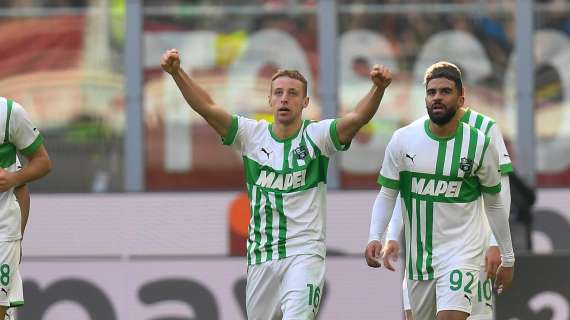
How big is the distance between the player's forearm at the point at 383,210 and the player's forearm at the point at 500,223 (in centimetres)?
52

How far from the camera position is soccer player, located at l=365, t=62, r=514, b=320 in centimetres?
872

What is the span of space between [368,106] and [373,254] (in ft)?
2.67

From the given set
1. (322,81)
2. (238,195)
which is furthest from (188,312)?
(322,81)

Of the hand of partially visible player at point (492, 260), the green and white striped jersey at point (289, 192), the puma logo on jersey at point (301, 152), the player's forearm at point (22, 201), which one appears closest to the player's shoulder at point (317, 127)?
the green and white striped jersey at point (289, 192)

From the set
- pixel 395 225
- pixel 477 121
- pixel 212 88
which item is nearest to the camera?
pixel 395 225

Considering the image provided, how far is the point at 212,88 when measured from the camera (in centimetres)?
1534

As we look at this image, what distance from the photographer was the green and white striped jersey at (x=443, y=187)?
8781mm

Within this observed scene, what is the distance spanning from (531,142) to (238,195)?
289cm

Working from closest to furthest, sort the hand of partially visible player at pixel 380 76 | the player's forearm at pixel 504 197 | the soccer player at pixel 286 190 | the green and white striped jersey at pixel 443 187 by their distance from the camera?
the hand of partially visible player at pixel 380 76
the soccer player at pixel 286 190
the green and white striped jersey at pixel 443 187
the player's forearm at pixel 504 197

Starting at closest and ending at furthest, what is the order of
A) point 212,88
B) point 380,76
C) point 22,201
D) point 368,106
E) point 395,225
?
point 380,76 → point 368,106 → point 22,201 → point 395,225 → point 212,88

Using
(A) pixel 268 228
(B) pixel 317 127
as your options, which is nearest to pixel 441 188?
(B) pixel 317 127

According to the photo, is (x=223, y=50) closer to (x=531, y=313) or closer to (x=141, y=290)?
(x=141, y=290)

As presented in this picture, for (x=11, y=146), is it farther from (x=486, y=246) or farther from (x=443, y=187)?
(x=486, y=246)

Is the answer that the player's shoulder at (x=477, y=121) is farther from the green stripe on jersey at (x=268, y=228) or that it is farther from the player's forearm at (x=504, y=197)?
the green stripe on jersey at (x=268, y=228)
